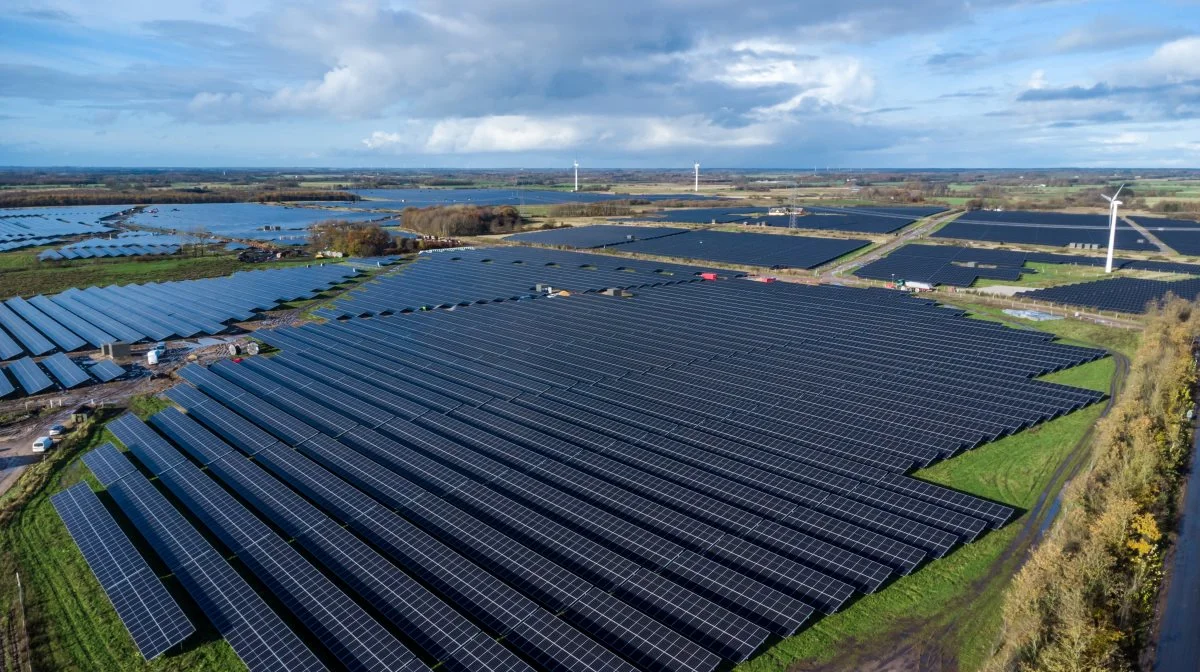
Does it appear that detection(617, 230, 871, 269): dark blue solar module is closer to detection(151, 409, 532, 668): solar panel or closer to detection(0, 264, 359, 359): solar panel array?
detection(0, 264, 359, 359): solar panel array

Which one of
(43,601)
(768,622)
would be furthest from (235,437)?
(768,622)

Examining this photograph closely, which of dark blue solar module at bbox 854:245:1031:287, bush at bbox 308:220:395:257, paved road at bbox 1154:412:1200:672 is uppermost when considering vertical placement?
bush at bbox 308:220:395:257

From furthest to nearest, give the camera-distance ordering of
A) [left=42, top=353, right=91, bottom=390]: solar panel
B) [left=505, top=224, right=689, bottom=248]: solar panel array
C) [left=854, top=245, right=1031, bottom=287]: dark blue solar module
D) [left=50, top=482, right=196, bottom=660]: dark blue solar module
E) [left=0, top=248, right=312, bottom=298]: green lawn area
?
[left=505, top=224, right=689, bottom=248]: solar panel array < [left=0, top=248, right=312, bottom=298]: green lawn area < [left=854, top=245, right=1031, bottom=287]: dark blue solar module < [left=42, top=353, right=91, bottom=390]: solar panel < [left=50, top=482, right=196, bottom=660]: dark blue solar module

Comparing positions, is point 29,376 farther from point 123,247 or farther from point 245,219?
point 245,219

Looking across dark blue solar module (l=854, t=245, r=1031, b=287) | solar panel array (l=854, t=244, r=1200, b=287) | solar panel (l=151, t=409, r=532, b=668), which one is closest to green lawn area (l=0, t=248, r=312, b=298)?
solar panel (l=151, t=409, r=532, b=668)

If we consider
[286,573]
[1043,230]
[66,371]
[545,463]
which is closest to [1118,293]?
[545,463]
